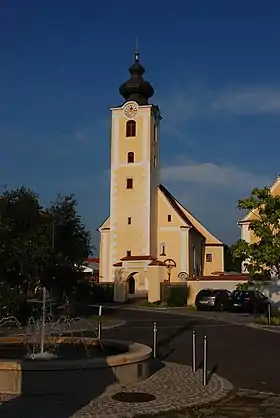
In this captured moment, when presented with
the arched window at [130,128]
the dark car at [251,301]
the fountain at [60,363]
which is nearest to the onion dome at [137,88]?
the arched window at [130,128]

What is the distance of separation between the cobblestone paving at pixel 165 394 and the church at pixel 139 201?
46.7 meters

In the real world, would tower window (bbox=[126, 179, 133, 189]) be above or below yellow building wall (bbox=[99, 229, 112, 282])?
above

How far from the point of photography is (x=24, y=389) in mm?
9719

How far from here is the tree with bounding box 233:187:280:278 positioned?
89.6 feet

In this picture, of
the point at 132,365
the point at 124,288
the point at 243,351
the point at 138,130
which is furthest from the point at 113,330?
the point at 138,130

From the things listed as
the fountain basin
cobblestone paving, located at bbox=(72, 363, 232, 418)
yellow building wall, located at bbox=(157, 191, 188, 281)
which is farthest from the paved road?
yellow building wall, located at bbox=(157, 191, 188, 281)

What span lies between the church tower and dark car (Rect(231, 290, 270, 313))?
22.1 m

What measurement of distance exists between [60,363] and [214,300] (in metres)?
30.2

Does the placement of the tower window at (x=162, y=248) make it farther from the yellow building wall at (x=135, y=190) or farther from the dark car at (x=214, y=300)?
the dark car at (x=214, y=300)

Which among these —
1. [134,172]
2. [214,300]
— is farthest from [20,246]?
[134,172]

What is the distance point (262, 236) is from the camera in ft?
90.1

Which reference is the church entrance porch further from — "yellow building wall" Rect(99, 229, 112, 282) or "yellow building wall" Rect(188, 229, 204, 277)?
"yellow building wall" Rect(188, 229, 204, 277)

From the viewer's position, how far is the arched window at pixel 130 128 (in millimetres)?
62853

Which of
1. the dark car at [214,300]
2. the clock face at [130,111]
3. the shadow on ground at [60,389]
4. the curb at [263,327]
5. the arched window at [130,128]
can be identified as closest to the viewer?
the shadow on ground at [60,389]
